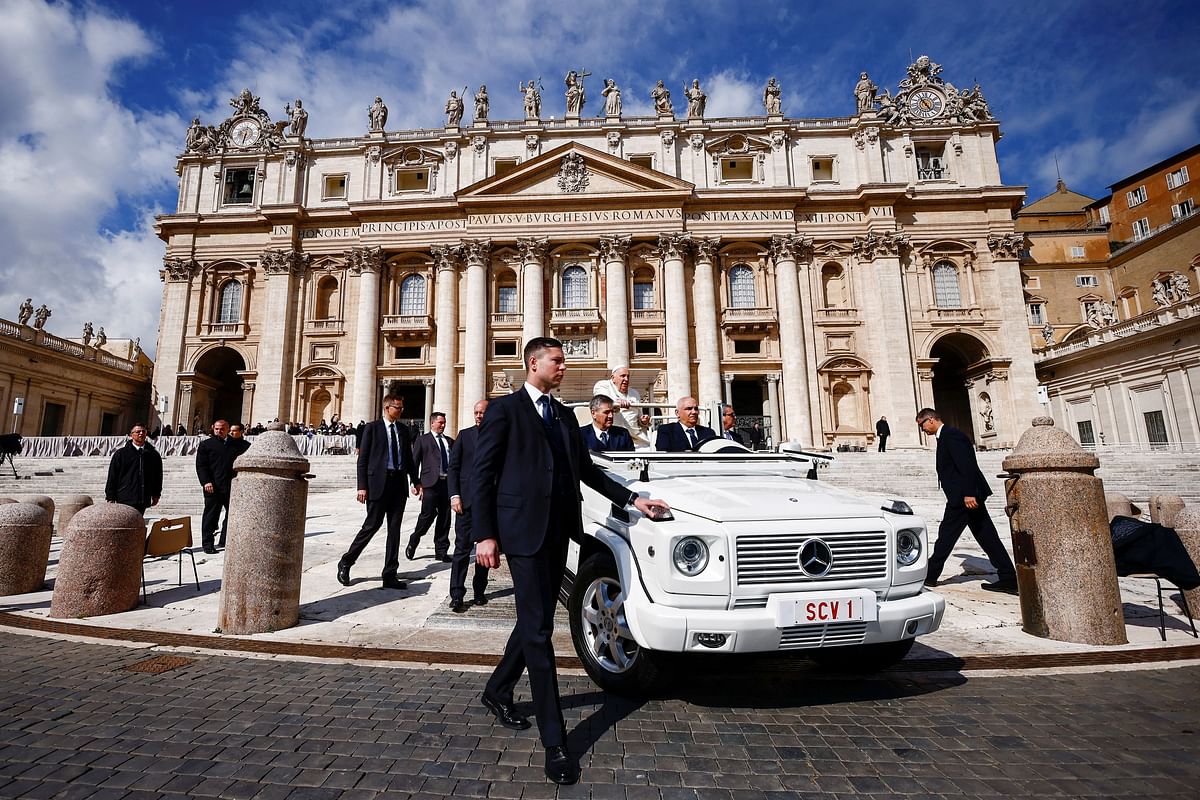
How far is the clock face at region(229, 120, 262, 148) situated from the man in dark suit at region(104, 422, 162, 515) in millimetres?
34528

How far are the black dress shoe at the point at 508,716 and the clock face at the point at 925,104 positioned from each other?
40.5 meters

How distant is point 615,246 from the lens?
30859mm

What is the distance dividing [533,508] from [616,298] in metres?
27.8

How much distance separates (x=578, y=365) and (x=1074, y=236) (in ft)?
134

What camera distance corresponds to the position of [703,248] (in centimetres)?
3127

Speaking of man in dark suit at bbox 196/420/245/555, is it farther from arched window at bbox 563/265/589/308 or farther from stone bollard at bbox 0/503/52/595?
arched window at bbox 563/265/589/308

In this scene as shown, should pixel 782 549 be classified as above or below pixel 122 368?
below

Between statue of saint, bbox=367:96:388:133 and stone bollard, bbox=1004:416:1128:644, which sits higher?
statue of saint, bbox=367:96:388:133

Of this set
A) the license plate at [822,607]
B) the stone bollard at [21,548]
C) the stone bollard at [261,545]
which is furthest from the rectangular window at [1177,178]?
the stone bollard at [21,548]

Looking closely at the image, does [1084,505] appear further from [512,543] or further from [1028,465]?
[512,543]

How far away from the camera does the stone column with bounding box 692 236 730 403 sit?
3000 centimetres

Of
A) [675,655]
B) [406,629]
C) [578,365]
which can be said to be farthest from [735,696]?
[578,365]

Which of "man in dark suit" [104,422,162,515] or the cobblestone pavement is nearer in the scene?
the cobblestone pavement

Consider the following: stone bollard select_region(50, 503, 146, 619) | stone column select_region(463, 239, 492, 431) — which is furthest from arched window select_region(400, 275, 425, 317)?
stone bollard select_region(50, 503, 146, 619)
